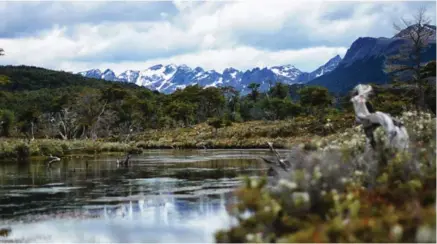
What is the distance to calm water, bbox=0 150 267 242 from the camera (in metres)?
18.7

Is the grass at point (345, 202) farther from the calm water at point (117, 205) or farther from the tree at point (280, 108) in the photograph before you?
the tree at point (280, 108)

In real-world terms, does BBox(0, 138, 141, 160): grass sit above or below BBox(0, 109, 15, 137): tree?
below

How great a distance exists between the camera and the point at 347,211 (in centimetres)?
1170

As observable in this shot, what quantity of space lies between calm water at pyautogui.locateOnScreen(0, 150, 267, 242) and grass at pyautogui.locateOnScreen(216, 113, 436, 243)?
184 cm

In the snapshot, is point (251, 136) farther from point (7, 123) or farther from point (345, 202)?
point (345, 202)

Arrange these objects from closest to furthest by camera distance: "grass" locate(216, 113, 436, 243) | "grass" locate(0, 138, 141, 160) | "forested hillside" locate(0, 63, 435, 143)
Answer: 1. "grass" locate(216, 113, 436, 243)
2. "grass" locate(0, 138, 141, 160)
3. "forested hillside" locate(0, 63, 435, 143)

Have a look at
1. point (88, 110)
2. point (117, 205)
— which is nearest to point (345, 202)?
point (117, 205)

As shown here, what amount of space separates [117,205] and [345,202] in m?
15.2

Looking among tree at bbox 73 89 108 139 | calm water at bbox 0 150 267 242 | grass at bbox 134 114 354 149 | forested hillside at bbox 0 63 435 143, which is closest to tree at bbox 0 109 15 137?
forested hillside at bbox 0 63 435 143

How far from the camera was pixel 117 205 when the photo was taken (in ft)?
80.4

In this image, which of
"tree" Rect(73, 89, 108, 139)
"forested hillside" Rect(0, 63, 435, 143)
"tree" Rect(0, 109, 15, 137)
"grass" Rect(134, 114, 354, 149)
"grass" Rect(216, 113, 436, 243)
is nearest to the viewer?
"grass" Rect(216, 113, 436, 243)

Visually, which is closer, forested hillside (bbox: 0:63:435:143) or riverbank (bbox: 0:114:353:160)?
riverbank (bbox: 0:114:353:160)

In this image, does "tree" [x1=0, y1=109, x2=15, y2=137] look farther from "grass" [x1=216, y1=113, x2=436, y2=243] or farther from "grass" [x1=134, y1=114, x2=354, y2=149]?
"grass" [x1=216, y1=113, x2=436, y2=243]

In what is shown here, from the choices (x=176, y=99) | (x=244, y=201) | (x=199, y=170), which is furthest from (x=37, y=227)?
(x=176, y=99)
